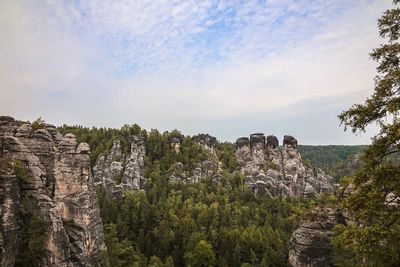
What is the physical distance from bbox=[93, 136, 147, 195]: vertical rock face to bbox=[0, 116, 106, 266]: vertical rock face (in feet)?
151

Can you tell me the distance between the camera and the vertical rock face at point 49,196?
2328 centimetres

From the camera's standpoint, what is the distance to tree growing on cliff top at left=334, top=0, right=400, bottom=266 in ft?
29.1

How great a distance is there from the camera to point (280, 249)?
48.9 meters

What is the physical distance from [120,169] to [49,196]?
193 feet

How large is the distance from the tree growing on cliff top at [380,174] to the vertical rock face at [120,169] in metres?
71.6

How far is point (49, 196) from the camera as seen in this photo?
2956 centimetres

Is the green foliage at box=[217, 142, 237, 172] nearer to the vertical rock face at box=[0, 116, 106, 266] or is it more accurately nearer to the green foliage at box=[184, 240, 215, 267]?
the green foliage at box=[184, 240, 215, 267]

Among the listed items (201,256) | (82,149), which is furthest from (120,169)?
(82,149)

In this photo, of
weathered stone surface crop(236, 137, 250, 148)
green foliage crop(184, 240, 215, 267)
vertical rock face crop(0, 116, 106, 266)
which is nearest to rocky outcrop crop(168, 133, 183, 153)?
weathered stone surface crop(236, 137, 250, 148)

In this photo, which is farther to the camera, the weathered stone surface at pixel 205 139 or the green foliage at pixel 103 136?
the weathered stone surface at pixel 205 139

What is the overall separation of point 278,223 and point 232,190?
26147 millimetres

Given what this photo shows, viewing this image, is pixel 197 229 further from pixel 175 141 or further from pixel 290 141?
pixel 290 141

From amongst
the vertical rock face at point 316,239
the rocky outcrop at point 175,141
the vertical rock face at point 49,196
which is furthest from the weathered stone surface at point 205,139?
the vertical rock face at point 49,196

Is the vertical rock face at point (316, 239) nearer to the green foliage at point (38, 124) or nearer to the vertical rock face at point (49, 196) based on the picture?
the vertical rock face at point (49, 196)
